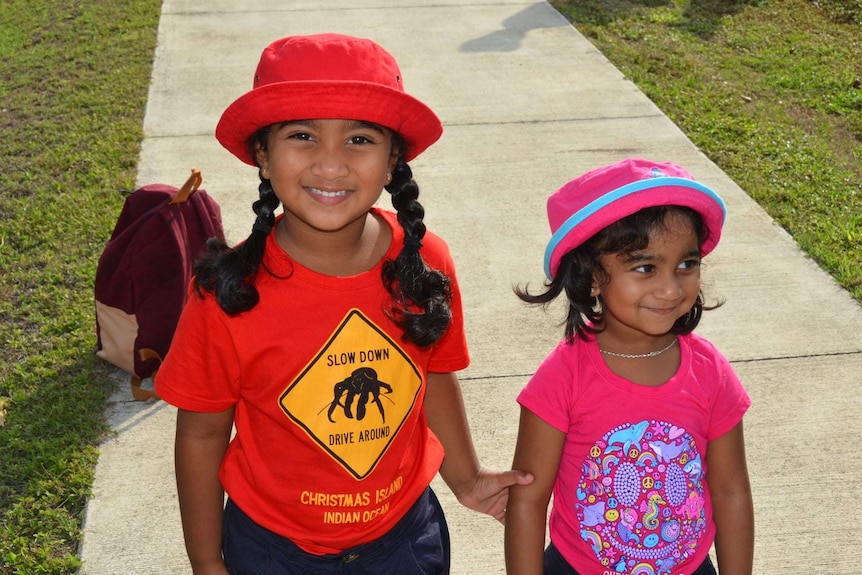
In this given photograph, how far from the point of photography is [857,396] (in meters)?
4.05

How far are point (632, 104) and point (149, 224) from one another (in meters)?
3.84

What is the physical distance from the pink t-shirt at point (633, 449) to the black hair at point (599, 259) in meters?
0.08

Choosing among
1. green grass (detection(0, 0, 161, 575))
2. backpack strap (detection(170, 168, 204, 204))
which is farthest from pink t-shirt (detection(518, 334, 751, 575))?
backpack strap (detection(170, 168, 204, 204))

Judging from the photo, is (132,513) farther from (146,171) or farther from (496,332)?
(146,171)

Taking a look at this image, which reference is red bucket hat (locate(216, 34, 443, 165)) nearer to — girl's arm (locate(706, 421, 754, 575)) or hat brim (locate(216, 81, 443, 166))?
hat brim (locate(216, 81, 443, 166))

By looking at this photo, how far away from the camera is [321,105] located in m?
1.96

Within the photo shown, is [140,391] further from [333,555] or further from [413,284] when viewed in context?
[413,284]

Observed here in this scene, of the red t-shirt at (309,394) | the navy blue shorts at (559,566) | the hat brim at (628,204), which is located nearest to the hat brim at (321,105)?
the red t-shirt at (309,394)

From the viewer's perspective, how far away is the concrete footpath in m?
3.45

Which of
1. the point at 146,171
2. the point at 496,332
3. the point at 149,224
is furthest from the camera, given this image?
the point at 146,171

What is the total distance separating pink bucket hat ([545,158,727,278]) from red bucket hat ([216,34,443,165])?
1.29 feet

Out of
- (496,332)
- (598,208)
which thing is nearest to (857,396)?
(496,332)

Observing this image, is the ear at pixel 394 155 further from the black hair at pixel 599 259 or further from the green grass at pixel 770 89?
the green grass at pixel 770 89

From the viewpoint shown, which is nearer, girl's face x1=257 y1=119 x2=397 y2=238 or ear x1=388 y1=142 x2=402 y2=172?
girl's face x1=257 y1=119 x2=397 y2=238
